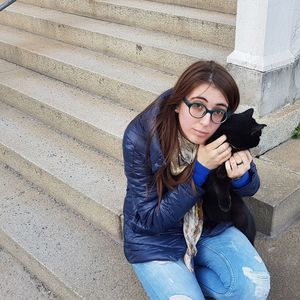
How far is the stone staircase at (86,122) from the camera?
2696 millimetres

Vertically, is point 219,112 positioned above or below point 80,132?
above

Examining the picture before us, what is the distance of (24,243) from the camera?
9.36 ft

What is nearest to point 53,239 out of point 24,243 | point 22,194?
point 24,243

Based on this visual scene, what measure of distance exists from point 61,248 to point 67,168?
25.5 inches

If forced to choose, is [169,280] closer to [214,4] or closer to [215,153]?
[215,153]

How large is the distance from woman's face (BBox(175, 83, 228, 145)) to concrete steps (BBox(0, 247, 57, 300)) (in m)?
1.39

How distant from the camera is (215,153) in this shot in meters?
1.88

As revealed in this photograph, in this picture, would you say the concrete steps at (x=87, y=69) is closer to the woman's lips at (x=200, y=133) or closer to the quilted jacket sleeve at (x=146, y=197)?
the quilted jacket sleeve at (x=146, y=197)

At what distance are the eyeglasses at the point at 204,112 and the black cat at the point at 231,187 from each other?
2 cm

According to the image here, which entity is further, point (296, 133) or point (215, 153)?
point (296, 133)

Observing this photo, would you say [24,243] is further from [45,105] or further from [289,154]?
[289,154]

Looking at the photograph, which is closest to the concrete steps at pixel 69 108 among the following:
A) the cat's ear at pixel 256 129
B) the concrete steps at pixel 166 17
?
the concrete steps at pixel 166 17

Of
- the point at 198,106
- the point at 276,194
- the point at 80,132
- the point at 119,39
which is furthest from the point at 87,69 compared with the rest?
the point at 198,106

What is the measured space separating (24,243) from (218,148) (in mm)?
1536
